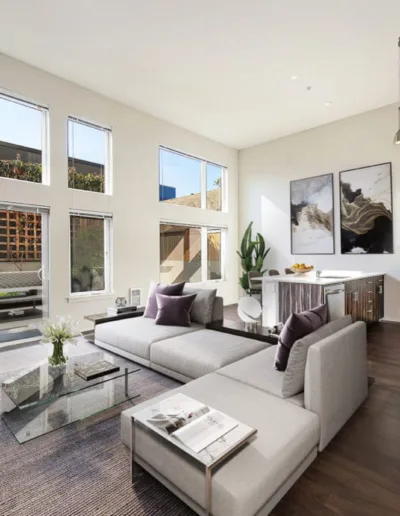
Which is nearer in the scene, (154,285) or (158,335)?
(158,335)

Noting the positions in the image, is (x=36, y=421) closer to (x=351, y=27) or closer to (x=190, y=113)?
(x=351, y=27)

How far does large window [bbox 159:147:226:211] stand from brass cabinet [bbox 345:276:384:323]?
13.0 ft

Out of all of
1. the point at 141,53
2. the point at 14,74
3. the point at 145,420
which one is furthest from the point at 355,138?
the point at 145,420

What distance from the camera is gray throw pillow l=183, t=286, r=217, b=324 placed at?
160 inches

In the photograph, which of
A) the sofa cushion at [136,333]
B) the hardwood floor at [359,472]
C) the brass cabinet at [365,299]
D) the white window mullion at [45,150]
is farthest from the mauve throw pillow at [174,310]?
the white window mullion at [45,150]

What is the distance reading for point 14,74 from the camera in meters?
4.54

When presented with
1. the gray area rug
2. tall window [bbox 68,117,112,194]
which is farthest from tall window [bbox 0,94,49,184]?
the gray area rug

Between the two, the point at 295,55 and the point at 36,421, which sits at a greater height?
the point at 295,55

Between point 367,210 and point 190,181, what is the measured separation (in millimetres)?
3823

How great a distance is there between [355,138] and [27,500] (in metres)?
7.19

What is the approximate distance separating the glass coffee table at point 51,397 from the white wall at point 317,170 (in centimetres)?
528

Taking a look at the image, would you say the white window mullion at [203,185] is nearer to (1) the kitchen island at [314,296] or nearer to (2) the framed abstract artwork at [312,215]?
(2) the framed abstract artwork at [312,215]

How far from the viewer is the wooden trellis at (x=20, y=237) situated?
481 cm

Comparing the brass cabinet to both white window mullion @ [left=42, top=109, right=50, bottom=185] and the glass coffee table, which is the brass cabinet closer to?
the glass coffee table
